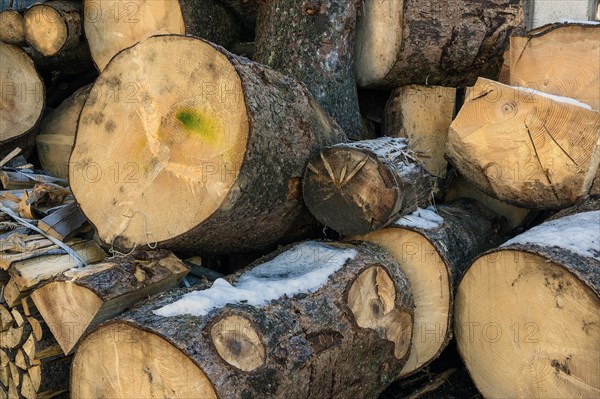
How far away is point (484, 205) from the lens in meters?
3.44

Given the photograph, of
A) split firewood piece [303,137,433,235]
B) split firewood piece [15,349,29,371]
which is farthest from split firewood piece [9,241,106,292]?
split firewood piece [303,137,433,235]

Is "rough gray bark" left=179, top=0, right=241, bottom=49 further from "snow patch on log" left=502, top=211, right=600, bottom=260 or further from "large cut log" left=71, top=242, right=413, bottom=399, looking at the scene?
"snow patch on log" left=502, top=211, right=600, bottom=260

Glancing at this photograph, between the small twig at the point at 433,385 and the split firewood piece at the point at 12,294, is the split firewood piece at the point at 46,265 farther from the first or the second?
the small twig at the point at 433,385

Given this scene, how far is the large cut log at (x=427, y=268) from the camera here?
2686 millimetres

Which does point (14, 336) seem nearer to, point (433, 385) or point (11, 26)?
point (433, 385)

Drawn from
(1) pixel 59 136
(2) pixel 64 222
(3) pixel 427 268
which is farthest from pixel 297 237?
(1) pixel 59 136

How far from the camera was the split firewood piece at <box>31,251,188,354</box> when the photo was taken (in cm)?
218

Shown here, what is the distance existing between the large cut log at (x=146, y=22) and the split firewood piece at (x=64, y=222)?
1193 millimetres

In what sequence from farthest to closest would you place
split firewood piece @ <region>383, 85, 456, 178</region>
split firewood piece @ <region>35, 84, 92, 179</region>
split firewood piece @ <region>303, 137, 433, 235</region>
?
1. split firewood piece @ <region>35, 84, 92, 179</region>
2. split firewood piece @ <region>383, 85, 456, 178</region>
3. split firewood piece @ <region>303, 137, 433, 235</region>

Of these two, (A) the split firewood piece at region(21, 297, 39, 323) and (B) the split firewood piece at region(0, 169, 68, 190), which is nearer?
(A) the split firewood piece at region(21, 297, 39, 323)

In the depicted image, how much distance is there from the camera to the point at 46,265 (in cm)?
244

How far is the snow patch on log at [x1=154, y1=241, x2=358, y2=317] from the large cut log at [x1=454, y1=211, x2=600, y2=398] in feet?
1.84

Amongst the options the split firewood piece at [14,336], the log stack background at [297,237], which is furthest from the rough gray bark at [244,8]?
the split firewood piece at [14,336]

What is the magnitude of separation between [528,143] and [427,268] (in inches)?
27.6
